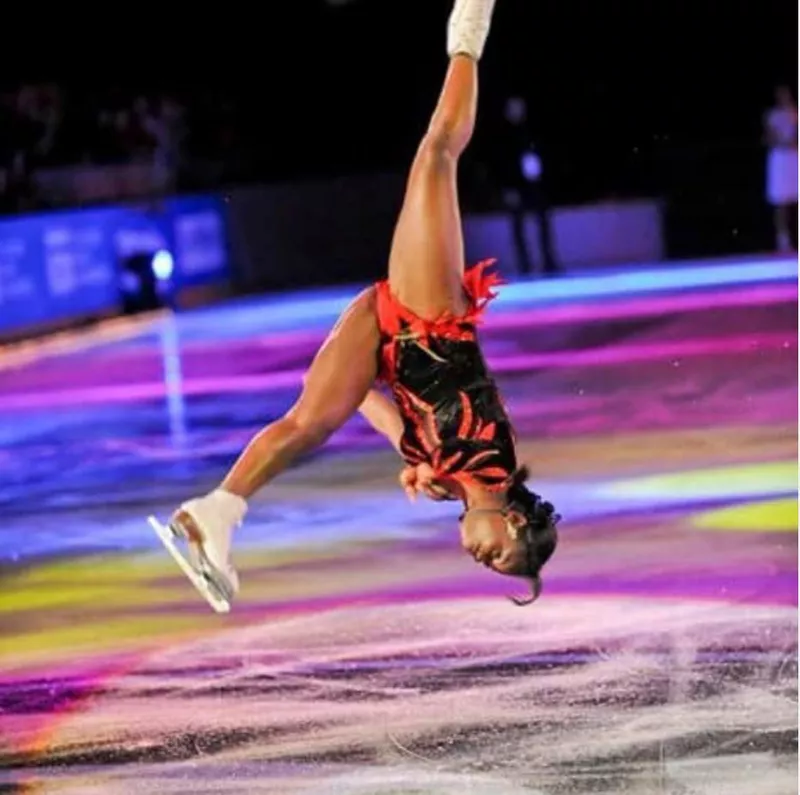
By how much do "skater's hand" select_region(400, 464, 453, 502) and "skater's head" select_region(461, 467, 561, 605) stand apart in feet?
0.27

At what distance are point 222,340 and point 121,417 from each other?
292 cm

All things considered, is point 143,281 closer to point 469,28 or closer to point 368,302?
point 469,28

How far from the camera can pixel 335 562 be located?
666 cm

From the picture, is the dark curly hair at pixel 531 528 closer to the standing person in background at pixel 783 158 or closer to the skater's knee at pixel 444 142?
the skater's knee at pixel 444 142

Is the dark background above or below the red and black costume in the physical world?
below

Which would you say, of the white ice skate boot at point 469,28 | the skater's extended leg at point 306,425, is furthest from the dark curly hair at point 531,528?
the white ice skate boot at point 469,28

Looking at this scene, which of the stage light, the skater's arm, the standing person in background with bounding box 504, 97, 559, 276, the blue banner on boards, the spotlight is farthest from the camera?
the standing person in background with bounding box 504, 97, 559, 276

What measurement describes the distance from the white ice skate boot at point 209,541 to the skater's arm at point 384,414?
37 cm

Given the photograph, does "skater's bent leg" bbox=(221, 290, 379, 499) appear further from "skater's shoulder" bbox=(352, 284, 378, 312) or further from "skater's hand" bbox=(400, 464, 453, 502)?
"skater's hand" bbox=(400, 464, 453, 502)

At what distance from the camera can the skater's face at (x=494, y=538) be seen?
12.2 ft

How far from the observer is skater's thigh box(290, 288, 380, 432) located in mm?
3604

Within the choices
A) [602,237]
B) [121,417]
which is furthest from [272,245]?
[121,417]

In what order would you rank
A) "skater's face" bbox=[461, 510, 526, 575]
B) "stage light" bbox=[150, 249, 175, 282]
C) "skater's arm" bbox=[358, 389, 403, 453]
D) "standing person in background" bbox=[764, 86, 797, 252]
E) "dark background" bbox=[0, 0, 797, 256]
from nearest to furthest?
"skater's face" bbox=[461, 510, 526, 575]
"skater's arm" bbox=[358, 389, 403, 453]
"stage light" bbox=[150, 249, 175, 282]
"standing person in background" bbox=[764, 86, 797, 252]
"dark background" bbox=[0, 0, 797, 256]

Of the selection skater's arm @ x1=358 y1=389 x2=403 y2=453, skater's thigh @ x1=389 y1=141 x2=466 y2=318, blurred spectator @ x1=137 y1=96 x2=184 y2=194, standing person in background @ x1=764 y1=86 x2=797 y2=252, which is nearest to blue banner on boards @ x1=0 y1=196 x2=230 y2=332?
blurred spectator @ x1=137 y1=96 x2=184 y2=194
